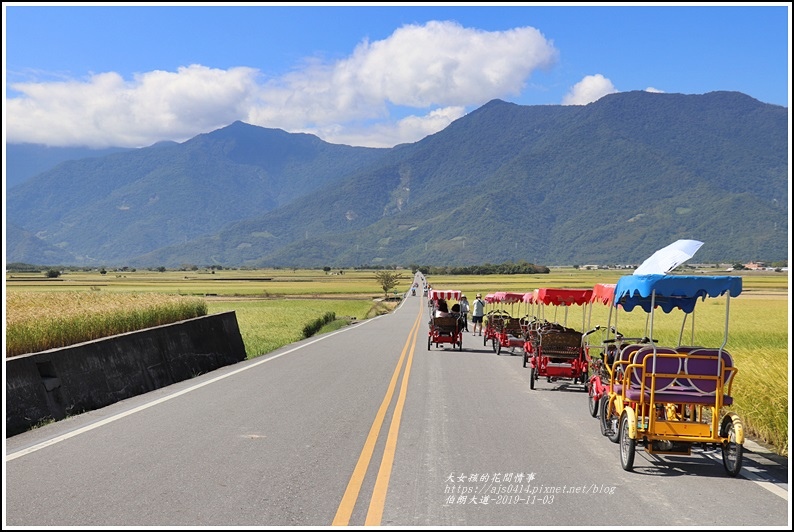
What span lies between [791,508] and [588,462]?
6.62 feet

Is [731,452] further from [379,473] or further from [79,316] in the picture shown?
[79,316]

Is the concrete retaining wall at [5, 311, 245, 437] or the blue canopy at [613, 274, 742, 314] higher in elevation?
the blue canopy at [613, 274, 742, 314]

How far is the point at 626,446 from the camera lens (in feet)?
24.6

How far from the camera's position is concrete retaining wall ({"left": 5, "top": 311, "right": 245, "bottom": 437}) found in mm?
9336

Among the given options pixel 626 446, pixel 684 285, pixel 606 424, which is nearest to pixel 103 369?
pixel 606 424

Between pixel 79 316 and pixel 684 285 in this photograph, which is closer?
pixel 684 285

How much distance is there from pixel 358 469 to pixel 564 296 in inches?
359

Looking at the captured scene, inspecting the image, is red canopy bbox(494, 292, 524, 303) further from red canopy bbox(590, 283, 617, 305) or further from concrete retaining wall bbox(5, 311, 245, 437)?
red canopy bbox(590, 283, 617, 305)

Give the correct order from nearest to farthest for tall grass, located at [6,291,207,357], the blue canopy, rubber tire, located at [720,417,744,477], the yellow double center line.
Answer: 1. the yellow double center line
2. rubber tire, located at [720,417,744,477]
3. the blue canopy
4. tall grass, located at [6,291,207,357]

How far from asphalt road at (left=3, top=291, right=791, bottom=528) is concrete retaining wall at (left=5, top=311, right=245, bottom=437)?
1.45 ft

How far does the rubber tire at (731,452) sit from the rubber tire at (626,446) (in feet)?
3.04

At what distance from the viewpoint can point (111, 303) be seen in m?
16.0

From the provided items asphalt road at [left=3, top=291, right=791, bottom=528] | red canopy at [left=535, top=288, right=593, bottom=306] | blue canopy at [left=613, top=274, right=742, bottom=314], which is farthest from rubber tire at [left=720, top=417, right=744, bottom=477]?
red canopy at [left=535, top=288, right=593, bottom=306]

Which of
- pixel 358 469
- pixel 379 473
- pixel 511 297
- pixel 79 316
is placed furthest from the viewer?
pixel 511 297
